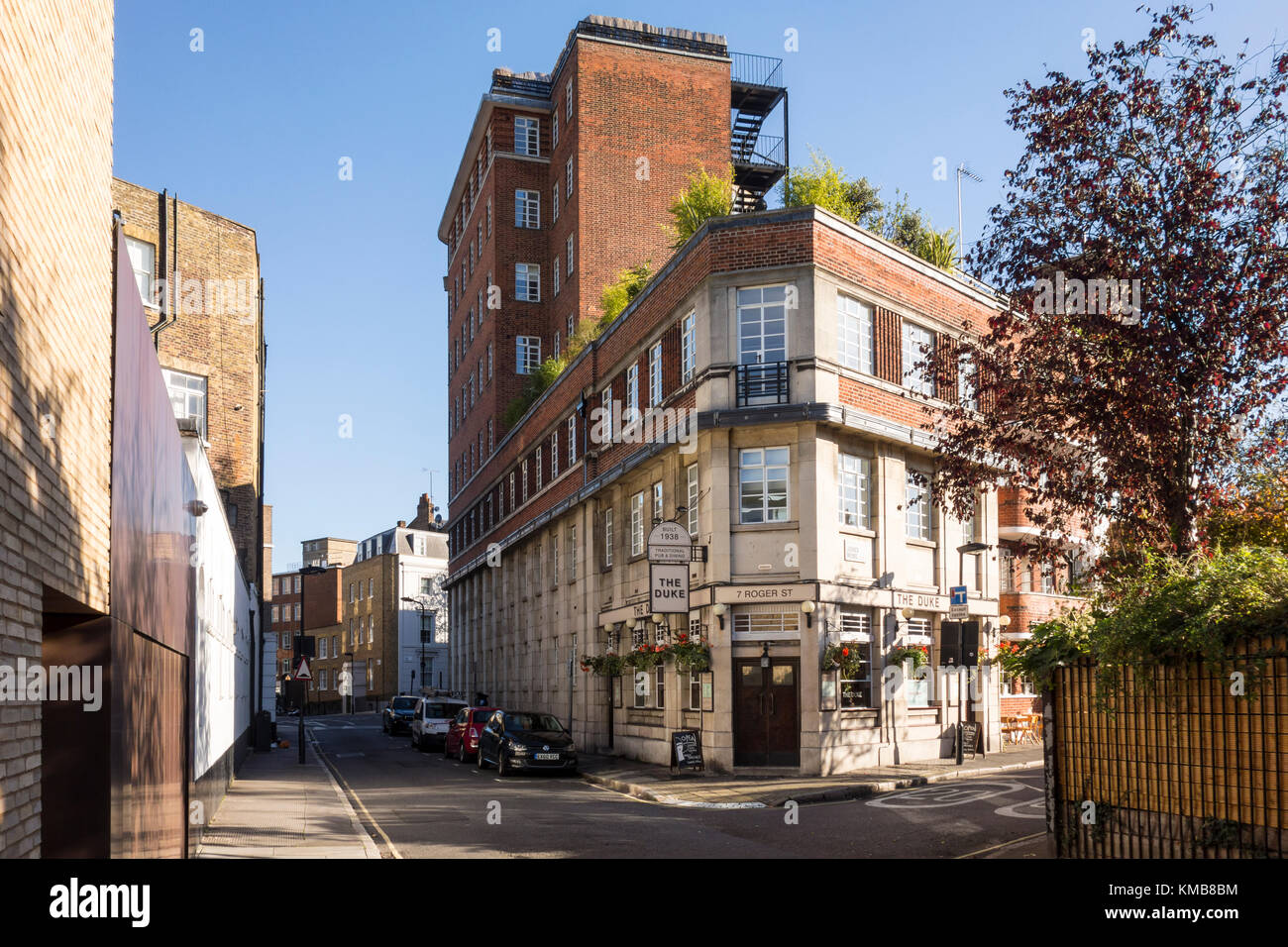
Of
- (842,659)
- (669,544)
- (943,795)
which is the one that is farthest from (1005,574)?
(943,795)

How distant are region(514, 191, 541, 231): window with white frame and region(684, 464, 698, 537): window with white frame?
26.6 meters

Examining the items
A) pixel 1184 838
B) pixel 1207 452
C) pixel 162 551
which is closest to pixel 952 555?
pixel 1207 452

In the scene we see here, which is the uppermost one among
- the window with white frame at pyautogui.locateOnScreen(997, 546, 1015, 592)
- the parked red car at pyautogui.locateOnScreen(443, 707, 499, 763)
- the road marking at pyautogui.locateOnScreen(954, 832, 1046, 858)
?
the window with white frame at pyautogui.locateOnScreen(997, 546, 1015, 592)

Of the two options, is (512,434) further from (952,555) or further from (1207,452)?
(1207,452)

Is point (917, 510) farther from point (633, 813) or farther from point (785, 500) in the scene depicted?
point (633, 813)

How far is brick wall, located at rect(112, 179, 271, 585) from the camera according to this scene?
3184cm

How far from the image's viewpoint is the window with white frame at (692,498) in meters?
27.9

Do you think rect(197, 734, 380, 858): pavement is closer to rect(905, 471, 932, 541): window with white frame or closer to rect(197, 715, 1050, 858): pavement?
rect(197, 715, 1050, 858): pavement

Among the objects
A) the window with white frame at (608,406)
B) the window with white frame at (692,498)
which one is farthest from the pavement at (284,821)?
the window with white frame at (608,406)

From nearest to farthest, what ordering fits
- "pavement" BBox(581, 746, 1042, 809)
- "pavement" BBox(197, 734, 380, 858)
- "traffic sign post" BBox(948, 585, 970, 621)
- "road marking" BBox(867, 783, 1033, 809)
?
"pavement" BBox(197, 734, 380, 858)
"road marking" BBox(867, 783, 1033, 809)
"pavement" BBox(581, 746, 1042, 809)
"traffic sign post" BBox(948, 585, 970, 621)

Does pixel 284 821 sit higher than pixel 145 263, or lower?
lower

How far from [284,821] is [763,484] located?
13210 mm

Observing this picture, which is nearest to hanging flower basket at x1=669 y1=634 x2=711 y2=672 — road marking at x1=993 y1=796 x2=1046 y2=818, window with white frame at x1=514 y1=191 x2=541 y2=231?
road marking at x1=993 y1=796 x2=1046 y2=818

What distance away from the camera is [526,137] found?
52.3m
